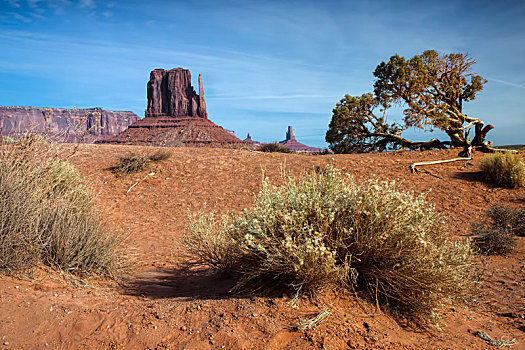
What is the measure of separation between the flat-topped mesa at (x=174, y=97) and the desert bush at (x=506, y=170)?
4083 inches

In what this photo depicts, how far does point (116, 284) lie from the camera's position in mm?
4547

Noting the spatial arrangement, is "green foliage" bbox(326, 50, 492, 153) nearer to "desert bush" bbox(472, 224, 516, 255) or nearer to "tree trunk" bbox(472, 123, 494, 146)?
"tree trunk" bbox(472, 123, 494, 146)

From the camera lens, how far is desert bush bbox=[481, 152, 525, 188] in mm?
9477

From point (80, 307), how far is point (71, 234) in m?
1.36

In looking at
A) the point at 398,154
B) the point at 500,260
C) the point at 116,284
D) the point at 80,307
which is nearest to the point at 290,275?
the point at 80,307

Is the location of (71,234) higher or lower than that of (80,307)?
higher

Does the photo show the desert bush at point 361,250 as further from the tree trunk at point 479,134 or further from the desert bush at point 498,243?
the tree trunk at point 479,134

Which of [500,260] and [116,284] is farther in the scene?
[500,260]

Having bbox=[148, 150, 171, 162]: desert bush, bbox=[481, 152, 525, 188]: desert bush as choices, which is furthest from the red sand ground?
bbox=[148, 150, 171, 162]: desert bush

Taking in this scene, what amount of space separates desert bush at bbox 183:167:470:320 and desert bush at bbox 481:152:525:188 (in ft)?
25.3

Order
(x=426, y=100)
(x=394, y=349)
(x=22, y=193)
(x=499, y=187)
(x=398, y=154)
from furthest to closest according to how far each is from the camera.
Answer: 1. (x=426, y=100)
2. (x=398, y=154)
3. (x=499, y=187)
4. (x=22, y=193)
5. (x=394, y=349)

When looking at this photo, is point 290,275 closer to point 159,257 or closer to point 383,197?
point 383,197

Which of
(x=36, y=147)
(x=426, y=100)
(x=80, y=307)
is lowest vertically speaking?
(x=80, y=307)

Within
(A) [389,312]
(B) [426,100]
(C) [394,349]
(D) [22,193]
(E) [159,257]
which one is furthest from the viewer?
(B) [426,100]
